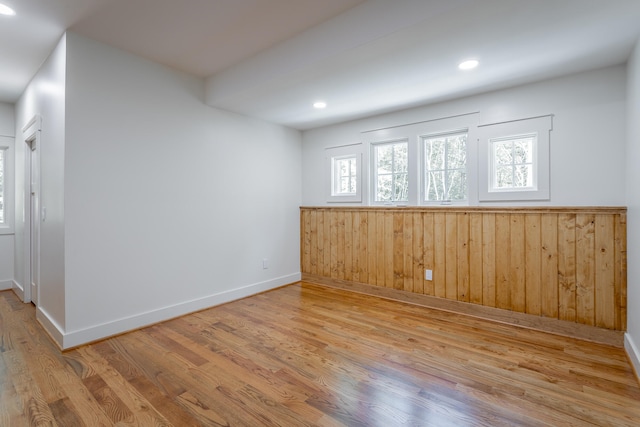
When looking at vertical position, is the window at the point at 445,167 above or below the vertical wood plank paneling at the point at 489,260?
above

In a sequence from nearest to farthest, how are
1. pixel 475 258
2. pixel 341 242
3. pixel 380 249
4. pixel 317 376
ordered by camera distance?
1. pixel 317 376
2. pixel 475 258
3. pixel 380 249
4. pixel 341 242

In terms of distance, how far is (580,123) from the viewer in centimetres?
279

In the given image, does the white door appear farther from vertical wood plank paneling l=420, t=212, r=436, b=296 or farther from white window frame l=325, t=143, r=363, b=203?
vertical wood plank paneling l=420, t=212, r=436, b=296

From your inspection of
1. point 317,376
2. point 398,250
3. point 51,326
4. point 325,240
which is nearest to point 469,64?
point 398,250

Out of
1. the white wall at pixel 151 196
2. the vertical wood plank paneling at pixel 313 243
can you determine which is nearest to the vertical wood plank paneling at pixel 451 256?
the vertical wood plank paneling at pixel 313 243

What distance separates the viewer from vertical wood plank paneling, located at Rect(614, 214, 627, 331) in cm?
255

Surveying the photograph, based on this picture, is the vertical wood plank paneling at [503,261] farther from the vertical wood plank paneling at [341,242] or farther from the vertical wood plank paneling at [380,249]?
the vertical wood plank paneling at [341,242]

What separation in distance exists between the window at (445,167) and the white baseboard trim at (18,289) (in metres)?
5.21

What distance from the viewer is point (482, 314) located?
10.7 feet

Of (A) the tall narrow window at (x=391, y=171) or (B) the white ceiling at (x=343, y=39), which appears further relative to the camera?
(A) the tall narrow window at (x=391, y=171)

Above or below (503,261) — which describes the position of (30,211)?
above

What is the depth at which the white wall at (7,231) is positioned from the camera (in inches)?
167

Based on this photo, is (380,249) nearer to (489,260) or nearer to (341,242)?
(341,242)

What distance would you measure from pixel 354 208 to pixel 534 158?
83.7 inches
